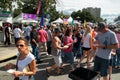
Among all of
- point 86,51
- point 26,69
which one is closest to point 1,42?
point 86,51

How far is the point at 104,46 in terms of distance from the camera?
7371 millimetres

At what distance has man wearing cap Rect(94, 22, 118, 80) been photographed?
736cm

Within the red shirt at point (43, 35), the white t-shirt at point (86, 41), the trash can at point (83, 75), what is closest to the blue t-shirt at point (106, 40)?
the trash can at point (83, 75)

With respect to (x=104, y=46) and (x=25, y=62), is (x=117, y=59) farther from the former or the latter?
(x=25, y=62)

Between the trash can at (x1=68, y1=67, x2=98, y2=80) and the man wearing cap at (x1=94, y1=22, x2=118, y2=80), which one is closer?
the trash can at (x1=68, y1=67, x2=98, y2=80)

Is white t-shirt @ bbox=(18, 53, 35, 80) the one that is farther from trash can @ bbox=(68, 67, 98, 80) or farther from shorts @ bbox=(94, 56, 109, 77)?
shorts @ bbox=(94, 56, 109, 77)

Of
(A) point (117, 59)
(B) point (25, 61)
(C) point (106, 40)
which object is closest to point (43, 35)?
(A) point (117, 59)

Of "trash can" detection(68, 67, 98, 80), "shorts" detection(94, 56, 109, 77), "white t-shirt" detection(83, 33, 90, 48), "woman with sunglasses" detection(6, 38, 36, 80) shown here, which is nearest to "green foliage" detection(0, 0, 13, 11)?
"white t-shirt" detection(83, 33, 90, 48)

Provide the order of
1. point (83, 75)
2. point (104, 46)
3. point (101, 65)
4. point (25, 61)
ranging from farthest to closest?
1. point (101, 65)
2. point (104, 46)
3. point (83, 75)
4. point (25, 61)

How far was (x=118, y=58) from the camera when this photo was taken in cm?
1130

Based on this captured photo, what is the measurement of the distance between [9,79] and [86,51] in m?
3.24

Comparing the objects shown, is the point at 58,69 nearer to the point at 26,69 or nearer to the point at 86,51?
the point at 86,51

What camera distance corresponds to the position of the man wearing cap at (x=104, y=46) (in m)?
7.36

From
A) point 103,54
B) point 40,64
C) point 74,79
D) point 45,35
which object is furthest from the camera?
point 45,35
